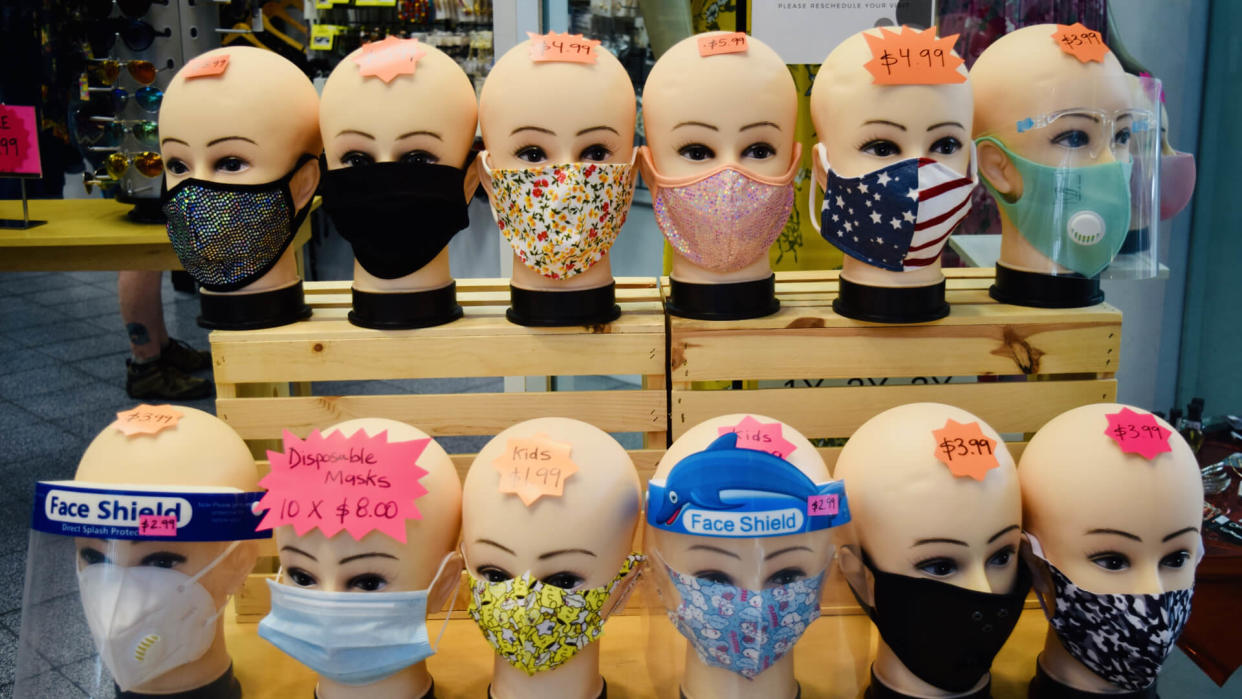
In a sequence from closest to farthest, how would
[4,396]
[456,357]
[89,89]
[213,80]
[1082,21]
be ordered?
[213,80] < [456,357] < [1082,21] < [89,89] < [4,396]

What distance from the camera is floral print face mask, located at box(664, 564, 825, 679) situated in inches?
65.0

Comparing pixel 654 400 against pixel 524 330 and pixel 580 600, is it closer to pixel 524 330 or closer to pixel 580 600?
pixel 524 330

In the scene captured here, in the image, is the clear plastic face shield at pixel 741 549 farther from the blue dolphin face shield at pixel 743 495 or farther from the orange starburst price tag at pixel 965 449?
the orange starburst price tag at pixel 965 449

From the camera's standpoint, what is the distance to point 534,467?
64.8 inches

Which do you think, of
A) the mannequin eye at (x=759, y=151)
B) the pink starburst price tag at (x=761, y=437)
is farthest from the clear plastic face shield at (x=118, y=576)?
the mannequin eye at (x=759, y=151)

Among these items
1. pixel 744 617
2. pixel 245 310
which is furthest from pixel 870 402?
pixel 245 310

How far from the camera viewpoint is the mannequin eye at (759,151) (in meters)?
2.19

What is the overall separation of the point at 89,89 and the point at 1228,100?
4.30m

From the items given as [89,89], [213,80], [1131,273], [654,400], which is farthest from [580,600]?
[89,89]

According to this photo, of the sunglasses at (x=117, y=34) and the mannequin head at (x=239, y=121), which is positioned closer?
the mannequin head at (x=239, y=121)

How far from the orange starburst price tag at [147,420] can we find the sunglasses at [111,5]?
9.04ft

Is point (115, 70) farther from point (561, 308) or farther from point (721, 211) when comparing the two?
point (721, 211)

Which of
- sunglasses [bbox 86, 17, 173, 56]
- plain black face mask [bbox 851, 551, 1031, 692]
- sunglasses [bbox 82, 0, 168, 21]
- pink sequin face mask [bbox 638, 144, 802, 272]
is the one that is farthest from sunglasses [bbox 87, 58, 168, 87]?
plain black face mask [bbox 851, 551, 1031, 692]

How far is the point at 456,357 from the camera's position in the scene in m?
2.27
